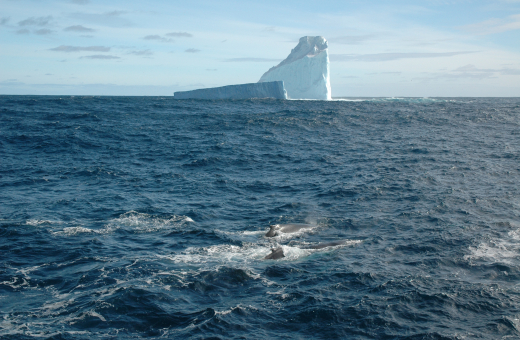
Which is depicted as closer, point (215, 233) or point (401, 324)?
point (401, 324)

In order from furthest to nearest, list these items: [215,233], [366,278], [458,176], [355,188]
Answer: [458,176], [355,188], [215,233], [366,278]

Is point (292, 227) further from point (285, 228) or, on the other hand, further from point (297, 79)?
point (297, 79)

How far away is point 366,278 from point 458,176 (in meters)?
18.0

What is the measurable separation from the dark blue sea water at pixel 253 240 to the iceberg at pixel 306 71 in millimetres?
58314

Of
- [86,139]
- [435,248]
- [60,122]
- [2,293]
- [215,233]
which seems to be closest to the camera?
[2,293]

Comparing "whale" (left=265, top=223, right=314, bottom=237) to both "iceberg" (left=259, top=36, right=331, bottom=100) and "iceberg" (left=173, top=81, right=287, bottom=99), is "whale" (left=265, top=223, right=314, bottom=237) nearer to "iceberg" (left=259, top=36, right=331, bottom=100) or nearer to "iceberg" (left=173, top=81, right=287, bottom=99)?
"iceberg" (left=173, top=81, right=287, bottom=99)

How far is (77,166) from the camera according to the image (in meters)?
31.2

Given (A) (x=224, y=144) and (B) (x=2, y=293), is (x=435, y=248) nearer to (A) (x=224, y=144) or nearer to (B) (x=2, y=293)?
(B) (x=2, y=293)

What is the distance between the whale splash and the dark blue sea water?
163ft

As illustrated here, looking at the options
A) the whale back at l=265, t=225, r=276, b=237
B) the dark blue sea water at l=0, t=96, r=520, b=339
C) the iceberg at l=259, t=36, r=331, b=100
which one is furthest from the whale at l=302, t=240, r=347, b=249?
the iceberg at l=259, t=36, r=331, b=100

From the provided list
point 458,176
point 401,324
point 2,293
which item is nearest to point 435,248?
point 401,324

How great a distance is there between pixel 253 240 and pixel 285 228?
1765 millimetres

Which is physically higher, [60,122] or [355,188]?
[60,122]

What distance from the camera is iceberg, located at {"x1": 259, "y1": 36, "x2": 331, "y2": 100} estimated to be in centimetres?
9462
